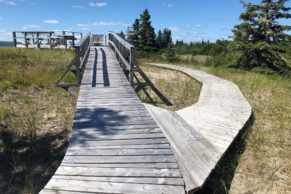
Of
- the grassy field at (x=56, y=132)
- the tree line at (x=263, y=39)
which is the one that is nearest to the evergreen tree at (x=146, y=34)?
the tree line at (x=263, y=39)

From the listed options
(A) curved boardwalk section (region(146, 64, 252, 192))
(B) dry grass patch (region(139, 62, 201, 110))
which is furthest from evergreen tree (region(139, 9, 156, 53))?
(A) curved boardwalk section (region(146, 64, 252, 192))

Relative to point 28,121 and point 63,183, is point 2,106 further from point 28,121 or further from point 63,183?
point 63,183

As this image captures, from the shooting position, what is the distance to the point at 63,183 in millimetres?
3246

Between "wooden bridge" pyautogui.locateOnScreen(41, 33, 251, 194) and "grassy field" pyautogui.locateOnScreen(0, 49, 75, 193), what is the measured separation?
0.94 meters

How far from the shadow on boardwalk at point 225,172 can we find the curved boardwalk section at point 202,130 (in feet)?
0.80

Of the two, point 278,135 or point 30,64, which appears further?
point 30,64

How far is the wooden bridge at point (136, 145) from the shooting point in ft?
10.9

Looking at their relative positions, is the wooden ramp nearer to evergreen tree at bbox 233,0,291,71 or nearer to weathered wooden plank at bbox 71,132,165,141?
weathered wooden plank at bbox 71,132,165,141

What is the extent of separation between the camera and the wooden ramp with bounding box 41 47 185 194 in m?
3.26

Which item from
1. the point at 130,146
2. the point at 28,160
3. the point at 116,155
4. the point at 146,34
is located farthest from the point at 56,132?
the point at 146,34

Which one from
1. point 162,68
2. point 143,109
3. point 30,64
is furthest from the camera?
point 162,68

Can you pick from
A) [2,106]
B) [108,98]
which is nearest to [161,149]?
[108,98]

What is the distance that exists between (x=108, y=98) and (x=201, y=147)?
2.84m

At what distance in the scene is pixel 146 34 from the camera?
165 ft
